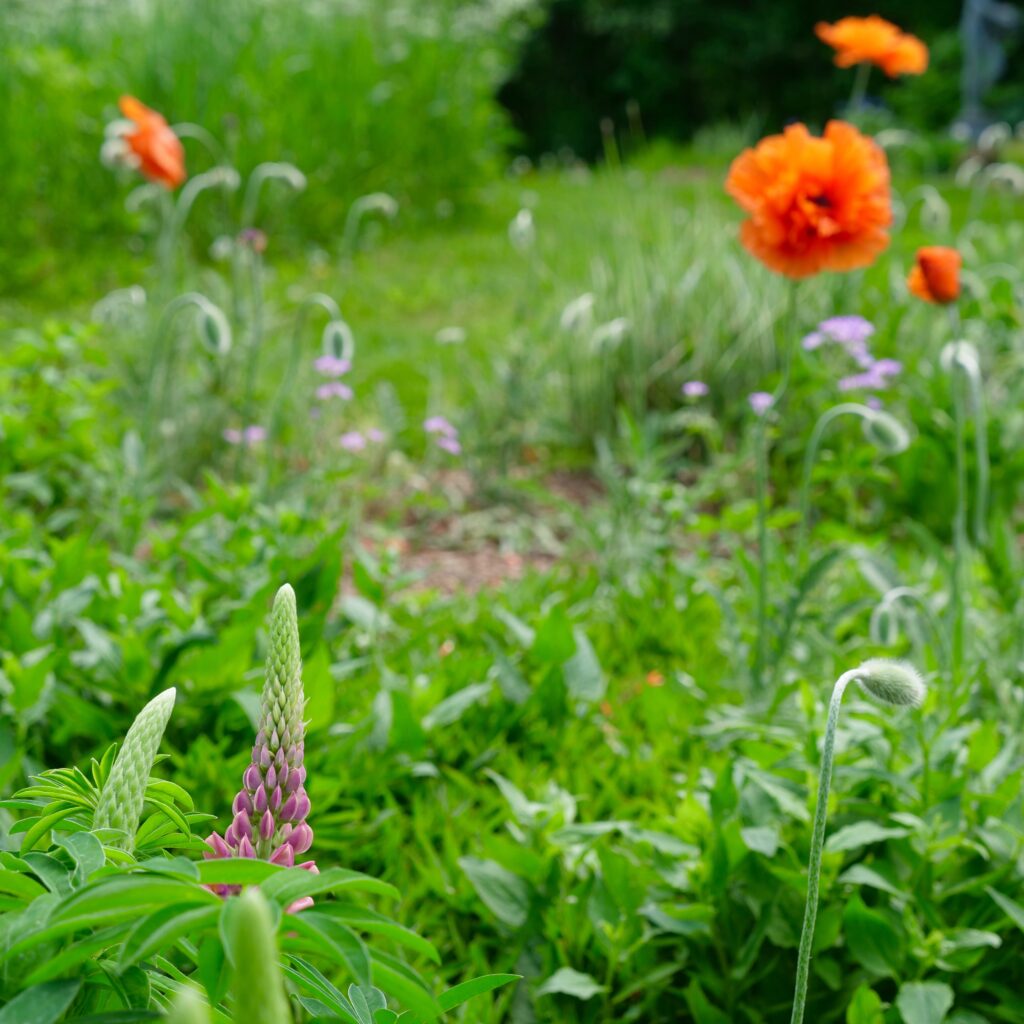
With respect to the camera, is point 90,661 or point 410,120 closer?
point 90,661

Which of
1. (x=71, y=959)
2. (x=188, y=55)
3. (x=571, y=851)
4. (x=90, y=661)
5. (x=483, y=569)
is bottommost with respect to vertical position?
(x=483, y=569)

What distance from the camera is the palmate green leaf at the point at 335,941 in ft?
1.90

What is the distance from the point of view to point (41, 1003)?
616 millimetres

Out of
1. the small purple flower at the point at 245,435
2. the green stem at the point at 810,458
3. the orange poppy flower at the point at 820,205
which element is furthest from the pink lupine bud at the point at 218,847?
the small purple flower at the point at 245,435

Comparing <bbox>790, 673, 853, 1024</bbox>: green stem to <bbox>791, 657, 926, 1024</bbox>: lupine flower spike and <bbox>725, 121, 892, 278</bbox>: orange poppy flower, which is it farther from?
<bbox>725, 121, 892, 278</bbox>: orange poppy flower

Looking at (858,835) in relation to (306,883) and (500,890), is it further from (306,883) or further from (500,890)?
(306,883)

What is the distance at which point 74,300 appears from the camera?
5484 mm

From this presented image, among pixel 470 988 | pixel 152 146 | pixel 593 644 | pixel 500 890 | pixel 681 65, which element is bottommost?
pixel 593 644

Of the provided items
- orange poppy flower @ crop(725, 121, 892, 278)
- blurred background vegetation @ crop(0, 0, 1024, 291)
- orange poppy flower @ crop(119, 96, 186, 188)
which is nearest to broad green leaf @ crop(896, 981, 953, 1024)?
orange poppy flower @ crop(725, 121, 892, 278)

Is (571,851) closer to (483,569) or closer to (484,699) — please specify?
(484,699)

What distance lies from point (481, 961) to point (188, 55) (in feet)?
19.5

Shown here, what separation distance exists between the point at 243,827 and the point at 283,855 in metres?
0.03

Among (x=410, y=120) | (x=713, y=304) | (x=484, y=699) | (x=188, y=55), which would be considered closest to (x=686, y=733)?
(x=484, y=699)

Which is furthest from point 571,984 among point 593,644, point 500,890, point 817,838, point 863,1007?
point 593,644
